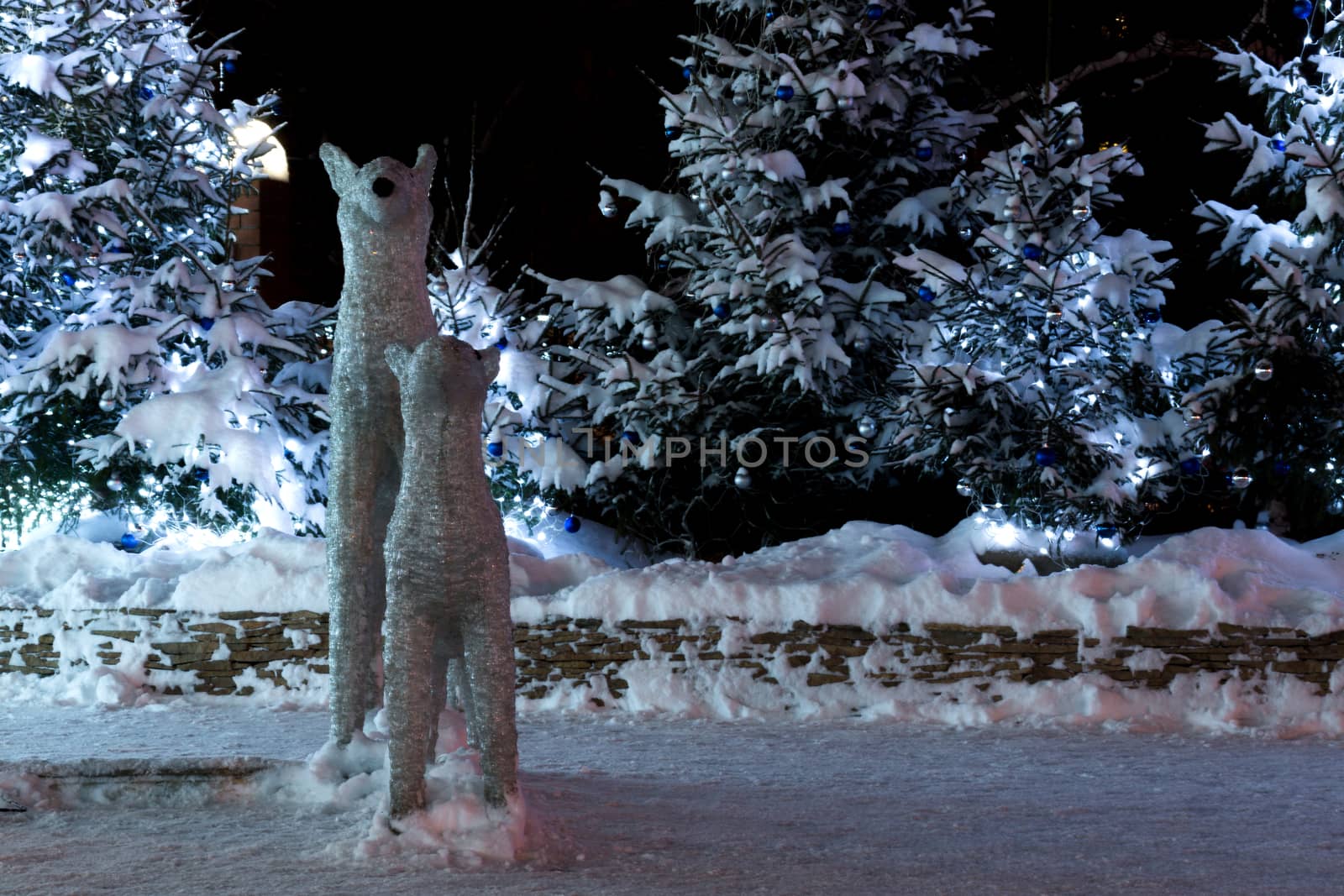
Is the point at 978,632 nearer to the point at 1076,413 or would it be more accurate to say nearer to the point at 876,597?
the point at 876,597

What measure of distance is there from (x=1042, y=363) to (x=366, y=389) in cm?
516

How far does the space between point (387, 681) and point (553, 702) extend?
134 inches

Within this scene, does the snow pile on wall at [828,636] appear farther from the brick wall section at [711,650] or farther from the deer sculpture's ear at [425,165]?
the deer sculpture's ear at [425,165]

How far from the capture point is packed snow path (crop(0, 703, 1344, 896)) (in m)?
4.34

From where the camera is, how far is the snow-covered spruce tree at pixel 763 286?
9672 millimetres

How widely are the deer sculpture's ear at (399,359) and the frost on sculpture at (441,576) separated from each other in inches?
0.5

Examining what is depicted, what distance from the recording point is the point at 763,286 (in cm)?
943

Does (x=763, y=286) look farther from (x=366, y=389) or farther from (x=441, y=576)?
(x=441, y=576)

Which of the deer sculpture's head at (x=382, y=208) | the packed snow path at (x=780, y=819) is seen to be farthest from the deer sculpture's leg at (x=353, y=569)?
the deer sculpture's head at (x=382, y=208)

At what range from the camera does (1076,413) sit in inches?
364

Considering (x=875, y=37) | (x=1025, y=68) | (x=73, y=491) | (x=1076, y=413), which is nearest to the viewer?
(x=1076, y=413)

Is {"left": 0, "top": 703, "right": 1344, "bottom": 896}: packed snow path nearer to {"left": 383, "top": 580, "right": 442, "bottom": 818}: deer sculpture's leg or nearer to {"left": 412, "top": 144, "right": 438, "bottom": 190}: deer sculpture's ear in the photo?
{"left": 383, "top": 580, "right": 442, "bottom": 818}: deer sculpture's leg

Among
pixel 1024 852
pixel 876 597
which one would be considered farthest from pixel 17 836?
pixel 876 597

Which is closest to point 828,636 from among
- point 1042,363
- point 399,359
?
point 1042,363
